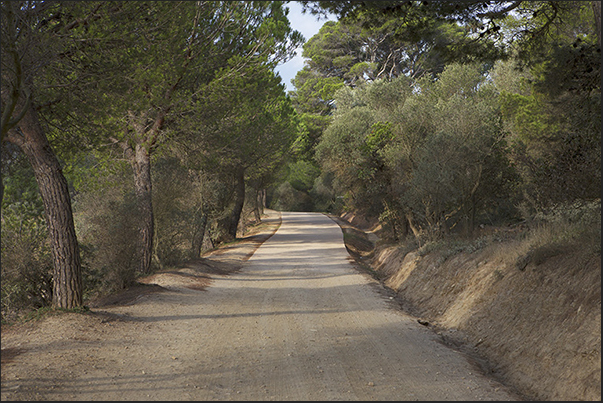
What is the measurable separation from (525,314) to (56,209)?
839 centimetres

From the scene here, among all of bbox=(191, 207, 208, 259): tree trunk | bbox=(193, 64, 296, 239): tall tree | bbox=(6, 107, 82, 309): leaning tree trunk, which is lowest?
bbox=(191, 207, 208, 259): tree trunk

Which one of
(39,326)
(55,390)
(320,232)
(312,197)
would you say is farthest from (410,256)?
(312,197)

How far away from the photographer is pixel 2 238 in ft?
30.8

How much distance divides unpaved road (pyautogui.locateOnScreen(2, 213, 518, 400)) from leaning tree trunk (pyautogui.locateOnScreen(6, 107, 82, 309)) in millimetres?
1043

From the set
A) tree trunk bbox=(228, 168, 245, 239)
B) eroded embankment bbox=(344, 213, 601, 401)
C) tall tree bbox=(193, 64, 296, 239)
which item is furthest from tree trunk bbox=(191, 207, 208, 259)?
eroded embankment bbox=(344, 213, 601, 401)

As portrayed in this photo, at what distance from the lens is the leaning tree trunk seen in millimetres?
8766

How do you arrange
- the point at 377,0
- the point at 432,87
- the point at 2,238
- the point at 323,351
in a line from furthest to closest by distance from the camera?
1. the point at 432,87
2. the point at 2,238
3. the point at 377,0
4. the point at 323,351

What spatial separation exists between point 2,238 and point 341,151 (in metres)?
18.0

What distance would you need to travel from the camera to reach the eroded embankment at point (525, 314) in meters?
6.10

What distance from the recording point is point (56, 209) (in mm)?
8938

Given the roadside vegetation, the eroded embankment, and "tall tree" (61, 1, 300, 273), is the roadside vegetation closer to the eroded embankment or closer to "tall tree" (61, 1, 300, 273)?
"tall tree" (61, 1, 300, 273)

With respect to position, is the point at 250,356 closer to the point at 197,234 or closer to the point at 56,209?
the point at 56,209

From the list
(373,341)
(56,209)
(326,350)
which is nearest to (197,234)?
(56,209)

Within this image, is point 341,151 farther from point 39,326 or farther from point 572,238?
point 39,326
